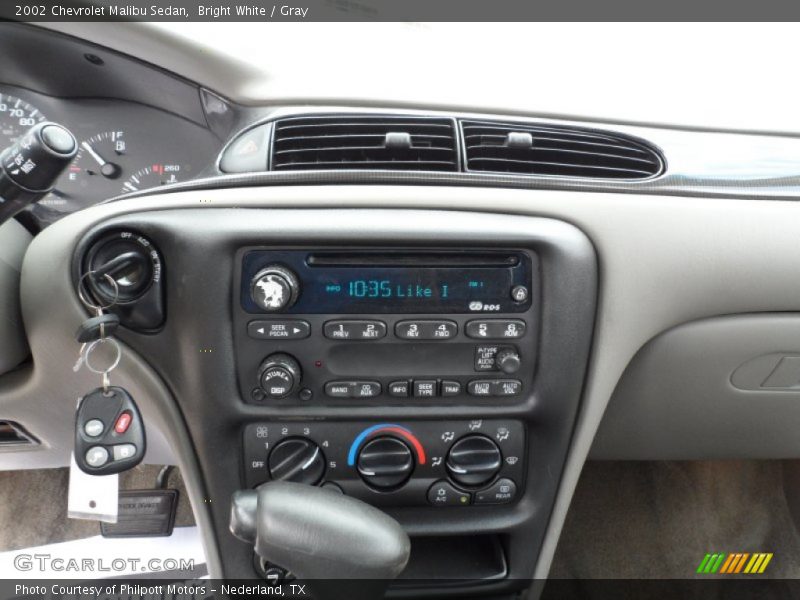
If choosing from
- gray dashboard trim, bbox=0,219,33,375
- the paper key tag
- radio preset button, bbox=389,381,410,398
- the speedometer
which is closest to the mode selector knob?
radio preset button, bbox=389,381,410,398

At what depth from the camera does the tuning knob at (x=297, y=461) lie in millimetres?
1013

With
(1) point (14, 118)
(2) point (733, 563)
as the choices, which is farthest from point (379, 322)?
(2) point (733, 563)

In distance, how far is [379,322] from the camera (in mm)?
960

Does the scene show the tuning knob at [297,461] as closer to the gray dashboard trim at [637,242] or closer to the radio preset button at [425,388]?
the radio preset button at [425,388]

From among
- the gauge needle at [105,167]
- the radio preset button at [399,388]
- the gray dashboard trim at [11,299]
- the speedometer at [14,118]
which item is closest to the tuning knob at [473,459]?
the radio preset button at [399,388]

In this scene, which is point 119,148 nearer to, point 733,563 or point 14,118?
point 14,118

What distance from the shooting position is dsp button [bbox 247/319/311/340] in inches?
37.7

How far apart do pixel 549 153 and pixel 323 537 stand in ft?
2.08

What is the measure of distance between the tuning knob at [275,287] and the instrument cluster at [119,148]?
39 cm

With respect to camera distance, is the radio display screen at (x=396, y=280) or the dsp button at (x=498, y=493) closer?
the radio display screen at (x=396, y=280)

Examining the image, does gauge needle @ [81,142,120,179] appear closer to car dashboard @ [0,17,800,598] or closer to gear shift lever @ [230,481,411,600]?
car dashboard @ [0,17,800,598]

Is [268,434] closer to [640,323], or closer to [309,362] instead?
[309,362]

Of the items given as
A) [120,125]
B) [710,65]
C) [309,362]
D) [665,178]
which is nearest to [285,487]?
[309,362]

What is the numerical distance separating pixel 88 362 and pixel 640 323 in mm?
774
